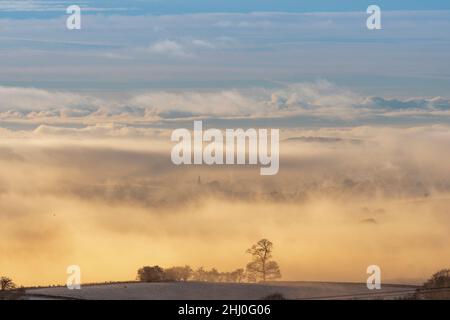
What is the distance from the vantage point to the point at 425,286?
136 metres

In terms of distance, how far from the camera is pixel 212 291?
13025 cm

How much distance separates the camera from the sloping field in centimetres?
12171

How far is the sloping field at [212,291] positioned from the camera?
121713 mm
